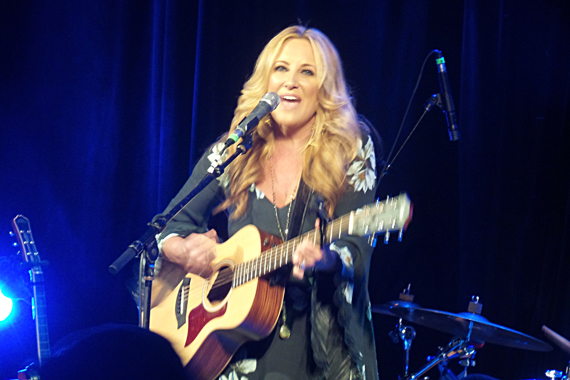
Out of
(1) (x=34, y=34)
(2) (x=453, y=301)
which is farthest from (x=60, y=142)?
(2) (x=453, y=301)

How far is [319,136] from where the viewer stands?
2168 mm

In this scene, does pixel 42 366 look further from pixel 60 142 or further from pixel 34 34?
pixel 34 34

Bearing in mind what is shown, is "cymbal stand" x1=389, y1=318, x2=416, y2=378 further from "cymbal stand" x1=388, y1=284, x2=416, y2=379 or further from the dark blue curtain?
the dark blue curtain

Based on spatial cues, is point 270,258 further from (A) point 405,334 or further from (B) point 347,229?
(A) point 405,334

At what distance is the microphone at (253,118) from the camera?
181cm

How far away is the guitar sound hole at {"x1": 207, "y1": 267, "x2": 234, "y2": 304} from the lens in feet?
6.57

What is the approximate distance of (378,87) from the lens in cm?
287

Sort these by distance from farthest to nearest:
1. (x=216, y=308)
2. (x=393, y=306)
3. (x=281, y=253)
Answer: (x=393, y=306)
(x=216, y=308)
(x=281, y=253)

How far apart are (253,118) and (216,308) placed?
0.67 m

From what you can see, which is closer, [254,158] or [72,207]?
[254,158]

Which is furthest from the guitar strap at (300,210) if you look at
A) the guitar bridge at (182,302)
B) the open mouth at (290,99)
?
the guitar bridge at (182,302)

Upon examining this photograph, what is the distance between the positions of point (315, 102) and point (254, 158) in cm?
33

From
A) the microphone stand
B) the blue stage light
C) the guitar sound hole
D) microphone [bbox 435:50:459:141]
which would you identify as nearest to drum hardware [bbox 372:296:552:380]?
microphone [bbox 435:50:459:141]

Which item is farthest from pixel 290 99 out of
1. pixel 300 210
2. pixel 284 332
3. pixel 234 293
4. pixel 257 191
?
pixel 284 332
